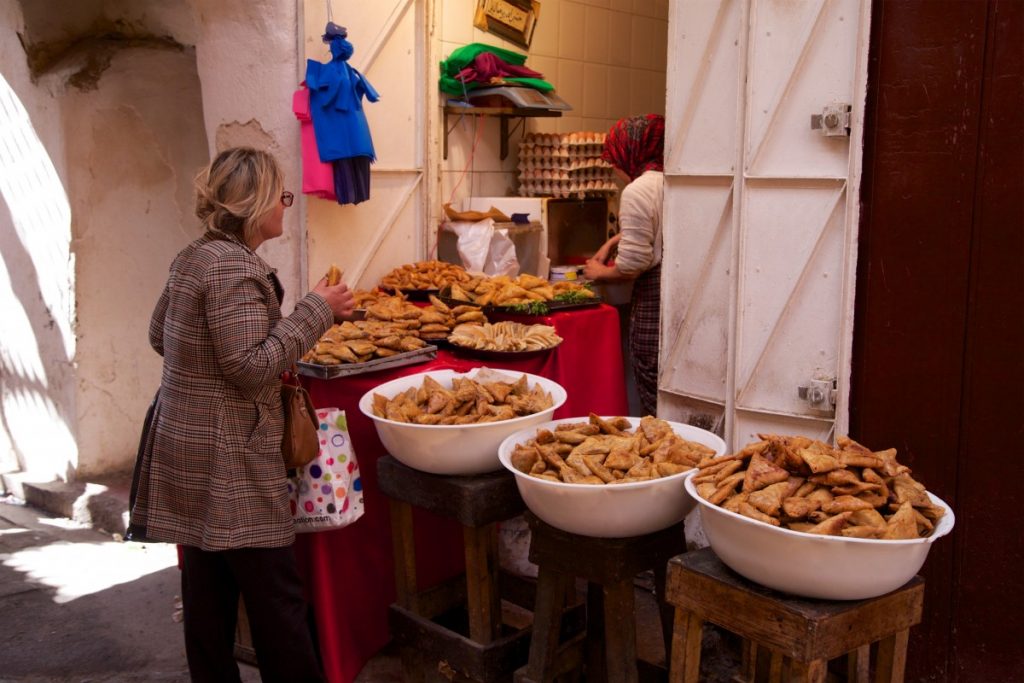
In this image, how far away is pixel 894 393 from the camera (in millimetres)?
3738

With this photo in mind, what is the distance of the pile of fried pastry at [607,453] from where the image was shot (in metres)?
2.83

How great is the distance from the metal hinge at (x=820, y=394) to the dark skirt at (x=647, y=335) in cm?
130

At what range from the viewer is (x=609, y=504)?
278cm

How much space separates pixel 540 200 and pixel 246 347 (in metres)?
3.44

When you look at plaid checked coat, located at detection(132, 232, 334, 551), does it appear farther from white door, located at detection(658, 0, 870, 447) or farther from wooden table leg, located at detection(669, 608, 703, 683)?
white door, located at detection(658, 0, 870, 447)

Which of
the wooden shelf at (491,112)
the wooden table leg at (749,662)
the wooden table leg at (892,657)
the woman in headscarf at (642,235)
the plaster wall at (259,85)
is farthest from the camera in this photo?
the wooden shelf at (491,112)

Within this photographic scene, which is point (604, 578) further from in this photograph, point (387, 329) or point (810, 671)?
point (387, 329)

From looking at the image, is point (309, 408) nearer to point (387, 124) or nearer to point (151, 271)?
point (387, 124)

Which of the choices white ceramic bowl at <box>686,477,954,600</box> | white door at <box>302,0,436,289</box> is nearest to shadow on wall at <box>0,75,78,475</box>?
white door at <box>302,0,436,289</box>

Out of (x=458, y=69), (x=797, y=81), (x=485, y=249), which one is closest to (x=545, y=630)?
(x=797, y=81)

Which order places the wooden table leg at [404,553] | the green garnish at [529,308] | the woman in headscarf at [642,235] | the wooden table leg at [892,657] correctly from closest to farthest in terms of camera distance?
the wooden table leg at [892,657]
the wooden table leg at [404,553]
the green garnish at [529,308]
the woman in headscarf at [642,235]

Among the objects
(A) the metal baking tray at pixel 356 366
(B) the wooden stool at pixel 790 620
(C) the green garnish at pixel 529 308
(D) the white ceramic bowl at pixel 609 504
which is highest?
(C) the green garnish at pixel 529 308

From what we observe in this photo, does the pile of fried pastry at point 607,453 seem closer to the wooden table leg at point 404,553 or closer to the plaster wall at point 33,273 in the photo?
the wooden table leg at point 404,553

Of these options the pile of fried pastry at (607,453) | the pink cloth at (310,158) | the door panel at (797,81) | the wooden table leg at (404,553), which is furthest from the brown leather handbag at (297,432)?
the door panel at (797,81)
